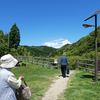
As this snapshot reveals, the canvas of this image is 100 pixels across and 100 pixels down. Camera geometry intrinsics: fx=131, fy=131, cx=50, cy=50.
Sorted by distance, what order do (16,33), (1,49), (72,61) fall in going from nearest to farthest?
1. (72,61)
2. (1,49)
3. (16,33)

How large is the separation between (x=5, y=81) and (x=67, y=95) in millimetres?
3543

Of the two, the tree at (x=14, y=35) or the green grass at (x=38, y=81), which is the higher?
the tree at (x=14, y=35)

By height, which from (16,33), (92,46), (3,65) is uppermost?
(16,33)

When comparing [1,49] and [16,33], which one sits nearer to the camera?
[1,49]

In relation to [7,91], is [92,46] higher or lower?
higher

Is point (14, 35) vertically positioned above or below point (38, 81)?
above

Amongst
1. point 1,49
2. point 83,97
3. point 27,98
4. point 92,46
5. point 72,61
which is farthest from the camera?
point 1,49

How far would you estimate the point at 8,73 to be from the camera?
2.34 meters

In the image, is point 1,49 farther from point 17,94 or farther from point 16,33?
point 17,94

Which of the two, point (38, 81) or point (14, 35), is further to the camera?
point (14, 35)

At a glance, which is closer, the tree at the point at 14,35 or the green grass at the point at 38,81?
the green grass at the point at 38,81

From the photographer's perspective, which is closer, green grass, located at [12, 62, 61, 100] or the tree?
green grass, located at [12, 62, 61, 100]

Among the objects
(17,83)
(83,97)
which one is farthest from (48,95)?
(17,83)

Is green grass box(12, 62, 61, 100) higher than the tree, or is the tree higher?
the tree
